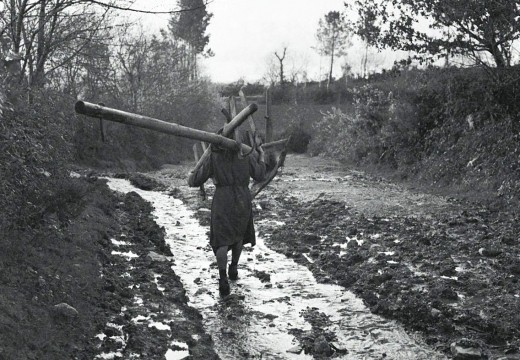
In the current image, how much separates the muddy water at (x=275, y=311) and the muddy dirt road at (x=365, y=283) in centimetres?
1

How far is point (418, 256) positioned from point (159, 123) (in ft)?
16.0

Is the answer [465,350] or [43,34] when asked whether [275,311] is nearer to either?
[465,350]

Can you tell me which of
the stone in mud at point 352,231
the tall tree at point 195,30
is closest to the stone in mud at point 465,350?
the stone in mud at point 352,231

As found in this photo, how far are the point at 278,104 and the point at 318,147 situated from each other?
1792cm

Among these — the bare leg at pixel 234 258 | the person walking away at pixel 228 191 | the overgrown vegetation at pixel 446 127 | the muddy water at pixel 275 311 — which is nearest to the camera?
the muddy water at pixel 275 311

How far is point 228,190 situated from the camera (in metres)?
7.49

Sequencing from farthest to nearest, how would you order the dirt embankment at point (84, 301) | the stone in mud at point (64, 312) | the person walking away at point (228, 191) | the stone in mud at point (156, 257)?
the stone in mud at point (156, 257) → the person walking away at point (228, 191) → the stone in mud at point (64, 312) → the dirt embankment at point (84, 301)

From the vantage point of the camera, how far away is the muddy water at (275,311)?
5496 millimetres

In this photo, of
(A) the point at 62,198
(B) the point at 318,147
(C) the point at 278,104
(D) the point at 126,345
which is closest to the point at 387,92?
(B) the point at 318,147

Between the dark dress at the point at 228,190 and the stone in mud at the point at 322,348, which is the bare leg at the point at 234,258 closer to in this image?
the dark dress at the point at 228,190

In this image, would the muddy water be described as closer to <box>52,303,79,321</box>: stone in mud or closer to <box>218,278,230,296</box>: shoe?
<box>218,278,230,296</box>: shoe

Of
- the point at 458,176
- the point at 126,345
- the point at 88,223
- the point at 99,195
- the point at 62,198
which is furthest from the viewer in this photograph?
the point at 458,176

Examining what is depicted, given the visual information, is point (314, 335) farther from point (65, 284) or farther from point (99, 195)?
point (99, 195)

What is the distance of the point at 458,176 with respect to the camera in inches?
641
